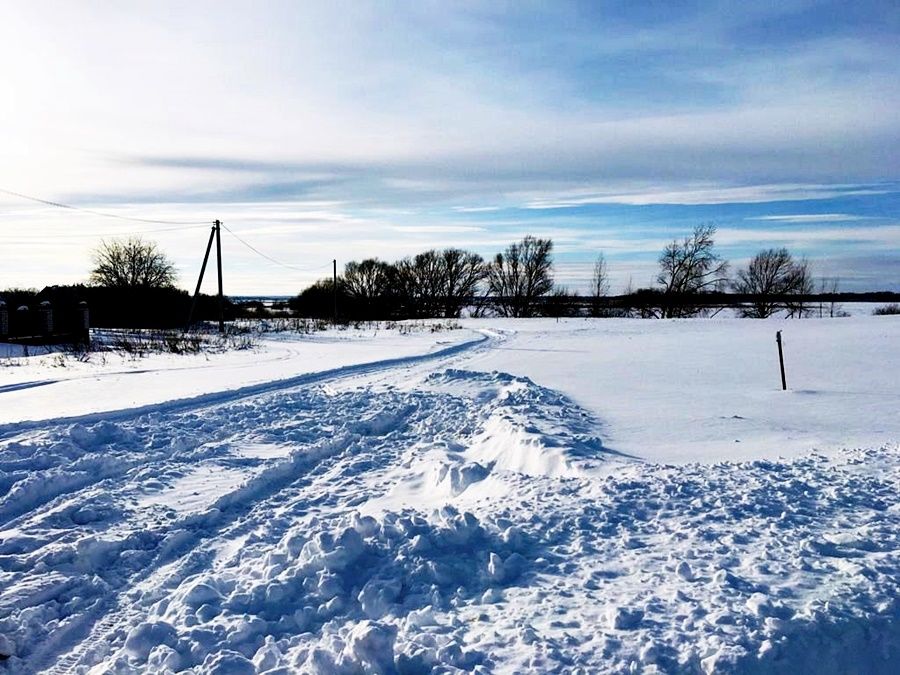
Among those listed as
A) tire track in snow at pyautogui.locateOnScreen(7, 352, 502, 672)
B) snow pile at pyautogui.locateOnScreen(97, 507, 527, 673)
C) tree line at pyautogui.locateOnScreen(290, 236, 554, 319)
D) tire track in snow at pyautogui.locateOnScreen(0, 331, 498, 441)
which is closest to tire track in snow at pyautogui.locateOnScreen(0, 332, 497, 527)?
tire track in snow at pyautogui.locateOnScreen(0, 331, 498, 441)

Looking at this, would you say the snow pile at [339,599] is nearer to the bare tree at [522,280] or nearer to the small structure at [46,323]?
the small structure at [46,323]

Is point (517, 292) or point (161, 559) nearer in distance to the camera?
point (161, 559)

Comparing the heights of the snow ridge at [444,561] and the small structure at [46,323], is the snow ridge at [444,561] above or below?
below

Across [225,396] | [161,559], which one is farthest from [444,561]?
[225,396]

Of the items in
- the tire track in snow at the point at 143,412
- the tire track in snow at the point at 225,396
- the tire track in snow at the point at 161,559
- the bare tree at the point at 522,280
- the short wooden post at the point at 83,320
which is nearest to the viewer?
the tire track in snow at the point at 161,559

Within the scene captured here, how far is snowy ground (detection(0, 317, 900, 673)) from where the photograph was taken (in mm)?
3730

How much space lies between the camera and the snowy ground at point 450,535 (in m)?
3.73

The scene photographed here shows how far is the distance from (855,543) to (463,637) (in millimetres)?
2972

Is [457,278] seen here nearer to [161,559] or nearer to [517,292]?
[517,292]

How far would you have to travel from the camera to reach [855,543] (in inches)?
188

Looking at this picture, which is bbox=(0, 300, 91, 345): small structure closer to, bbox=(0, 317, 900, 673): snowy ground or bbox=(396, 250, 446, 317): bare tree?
bbox=(0, 317, 900, 673): snowy ground

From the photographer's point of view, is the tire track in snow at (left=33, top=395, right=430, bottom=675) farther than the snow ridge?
Yes

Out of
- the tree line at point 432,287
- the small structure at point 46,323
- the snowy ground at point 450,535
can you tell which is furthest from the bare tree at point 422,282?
the snowy ground at point 450,535

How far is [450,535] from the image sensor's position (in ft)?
16.3
